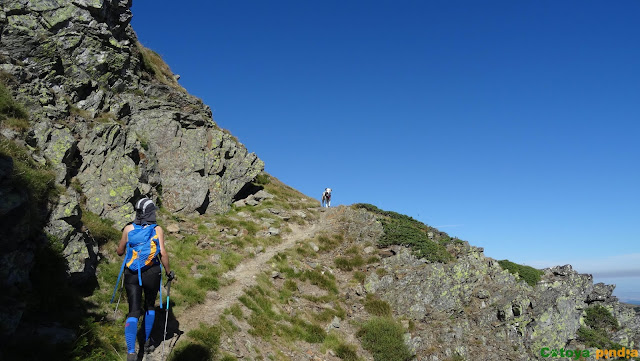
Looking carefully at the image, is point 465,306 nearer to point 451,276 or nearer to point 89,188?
point 451,276

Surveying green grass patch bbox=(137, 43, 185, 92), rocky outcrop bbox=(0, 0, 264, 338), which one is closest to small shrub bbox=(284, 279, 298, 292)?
rocky outcrop bbox=(0, 0, 264, 338)

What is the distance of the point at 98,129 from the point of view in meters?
20.2

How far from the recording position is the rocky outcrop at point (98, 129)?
1410 cm

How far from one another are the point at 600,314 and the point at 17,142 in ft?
124

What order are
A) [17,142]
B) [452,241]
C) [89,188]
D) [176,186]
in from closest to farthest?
[17,142] → [89,188] → [176,186] → [452,241]

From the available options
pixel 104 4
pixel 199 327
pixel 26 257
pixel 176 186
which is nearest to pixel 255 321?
pixel 199 327

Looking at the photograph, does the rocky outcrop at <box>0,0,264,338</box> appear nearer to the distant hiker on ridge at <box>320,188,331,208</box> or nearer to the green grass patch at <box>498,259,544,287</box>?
the distant hiker on ridge at <box>320,188,331,208</box>

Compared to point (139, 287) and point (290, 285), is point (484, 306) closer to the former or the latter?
point (290, 285)

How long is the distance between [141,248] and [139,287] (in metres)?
0.96

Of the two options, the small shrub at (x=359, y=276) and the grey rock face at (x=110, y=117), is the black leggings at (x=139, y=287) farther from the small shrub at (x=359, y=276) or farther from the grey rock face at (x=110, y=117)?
the small shrub at (x=359, y=276)

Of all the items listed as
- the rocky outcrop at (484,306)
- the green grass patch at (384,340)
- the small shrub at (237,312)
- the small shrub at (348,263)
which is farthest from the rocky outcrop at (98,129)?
the rocky outcrop at (484,306)

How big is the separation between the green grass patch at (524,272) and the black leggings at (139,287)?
26165mm

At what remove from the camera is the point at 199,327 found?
12602mm

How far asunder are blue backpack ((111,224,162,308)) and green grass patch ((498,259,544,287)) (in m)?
26.4
